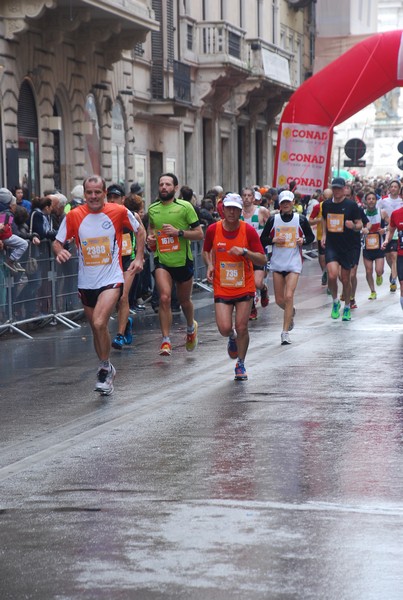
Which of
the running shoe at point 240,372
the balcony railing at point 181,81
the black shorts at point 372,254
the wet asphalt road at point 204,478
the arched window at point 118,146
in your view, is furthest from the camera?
the balcony railing at point 181,81

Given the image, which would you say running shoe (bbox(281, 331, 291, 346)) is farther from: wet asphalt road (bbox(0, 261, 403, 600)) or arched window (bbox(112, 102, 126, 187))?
arched window (bbox(112, 102, 126, 187))

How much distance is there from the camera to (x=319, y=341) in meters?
15.0

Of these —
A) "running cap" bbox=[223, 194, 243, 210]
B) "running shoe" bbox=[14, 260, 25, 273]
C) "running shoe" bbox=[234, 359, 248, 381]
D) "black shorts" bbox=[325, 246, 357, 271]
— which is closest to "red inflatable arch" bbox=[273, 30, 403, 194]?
"black shorts" bbox=[325, 246, 357, 271]

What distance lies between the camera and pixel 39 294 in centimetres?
1683

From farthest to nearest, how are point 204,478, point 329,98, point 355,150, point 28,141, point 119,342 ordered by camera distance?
point 355,150 < point 28,141 < point 329,98 < point 119,342 < point 204,478

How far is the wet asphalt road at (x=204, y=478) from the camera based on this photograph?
560 centimetres

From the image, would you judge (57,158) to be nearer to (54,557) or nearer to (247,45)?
(247,45)

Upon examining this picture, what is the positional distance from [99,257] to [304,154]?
40.3 feet

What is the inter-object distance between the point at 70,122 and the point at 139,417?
1821 centimetres

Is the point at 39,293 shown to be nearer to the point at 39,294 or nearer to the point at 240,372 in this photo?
the point at 39,294

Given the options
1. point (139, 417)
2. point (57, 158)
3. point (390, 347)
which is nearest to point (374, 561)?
point (139, 417)

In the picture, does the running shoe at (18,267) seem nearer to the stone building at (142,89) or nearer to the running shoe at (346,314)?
the running shoe at (346,314)

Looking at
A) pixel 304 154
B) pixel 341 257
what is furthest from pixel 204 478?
pixel 304 154

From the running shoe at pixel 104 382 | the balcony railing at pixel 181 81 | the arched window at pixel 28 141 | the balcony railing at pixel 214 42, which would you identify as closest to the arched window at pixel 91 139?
the arched window at pixel 28 141
